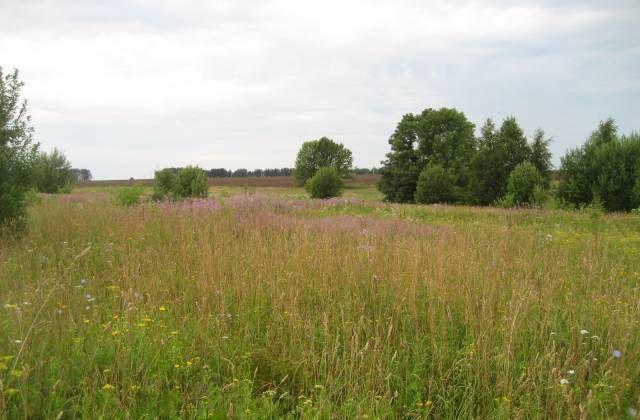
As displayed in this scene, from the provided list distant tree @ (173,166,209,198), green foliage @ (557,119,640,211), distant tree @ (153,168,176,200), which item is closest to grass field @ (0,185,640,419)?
distant tree @ (173,166,209,198)

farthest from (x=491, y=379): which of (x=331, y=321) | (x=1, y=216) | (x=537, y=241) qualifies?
(x=1, y=216)

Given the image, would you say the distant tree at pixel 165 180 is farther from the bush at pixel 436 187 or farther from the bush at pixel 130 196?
the bush at pixel 436 187

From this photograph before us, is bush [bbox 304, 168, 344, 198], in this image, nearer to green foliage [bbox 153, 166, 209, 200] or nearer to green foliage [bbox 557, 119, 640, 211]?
green foliage [bbox 153, 166, 209, 200]

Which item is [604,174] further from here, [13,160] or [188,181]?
[13,160]

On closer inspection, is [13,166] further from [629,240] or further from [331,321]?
[629,240]

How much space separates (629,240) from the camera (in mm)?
9445

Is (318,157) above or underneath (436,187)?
above

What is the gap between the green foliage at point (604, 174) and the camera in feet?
75.6

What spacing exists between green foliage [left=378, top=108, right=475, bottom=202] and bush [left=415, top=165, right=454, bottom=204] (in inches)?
274

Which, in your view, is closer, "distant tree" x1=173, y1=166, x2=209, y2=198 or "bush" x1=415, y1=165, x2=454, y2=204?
"distant tree" x1=173, y1=166, x2=209, y2=198

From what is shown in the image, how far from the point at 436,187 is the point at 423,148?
10711 mm

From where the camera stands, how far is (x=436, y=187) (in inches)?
1454

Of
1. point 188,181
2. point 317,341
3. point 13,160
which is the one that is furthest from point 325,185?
point 317,341

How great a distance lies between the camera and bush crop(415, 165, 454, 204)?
36844 millimetres
